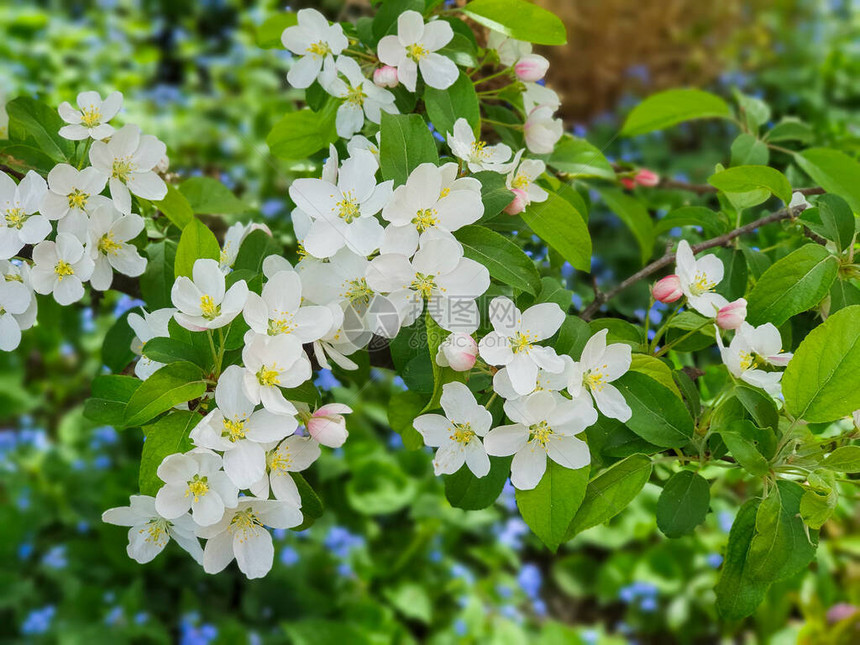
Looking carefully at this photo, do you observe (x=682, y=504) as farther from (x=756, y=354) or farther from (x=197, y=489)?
(x=197, y=489)

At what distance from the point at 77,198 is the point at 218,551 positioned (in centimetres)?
42

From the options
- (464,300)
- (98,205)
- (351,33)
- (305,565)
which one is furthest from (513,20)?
(305,565)

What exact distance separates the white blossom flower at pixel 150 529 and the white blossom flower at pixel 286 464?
92 mm

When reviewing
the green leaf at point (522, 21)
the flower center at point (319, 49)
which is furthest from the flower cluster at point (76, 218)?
the green leaf at point (522, 21)

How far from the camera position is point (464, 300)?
2.34ft

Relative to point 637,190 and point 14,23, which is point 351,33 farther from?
point 14,23

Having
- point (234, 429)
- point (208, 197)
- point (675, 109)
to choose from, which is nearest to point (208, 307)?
point (234, 429)

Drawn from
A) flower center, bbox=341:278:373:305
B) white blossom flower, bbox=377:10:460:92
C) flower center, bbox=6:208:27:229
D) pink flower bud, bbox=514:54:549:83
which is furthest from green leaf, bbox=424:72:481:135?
flower center, bbox=6:208:27:229

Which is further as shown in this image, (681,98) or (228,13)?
(228,13)

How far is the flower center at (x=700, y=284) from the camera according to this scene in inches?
32.3

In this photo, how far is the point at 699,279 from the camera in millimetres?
832

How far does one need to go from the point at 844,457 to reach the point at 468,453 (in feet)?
1.22

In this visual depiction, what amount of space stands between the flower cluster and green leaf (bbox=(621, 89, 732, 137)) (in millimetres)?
766

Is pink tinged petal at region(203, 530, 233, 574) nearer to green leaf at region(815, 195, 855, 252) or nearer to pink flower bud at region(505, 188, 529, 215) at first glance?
pink flower bud at region(505, 188, 529, 215)
